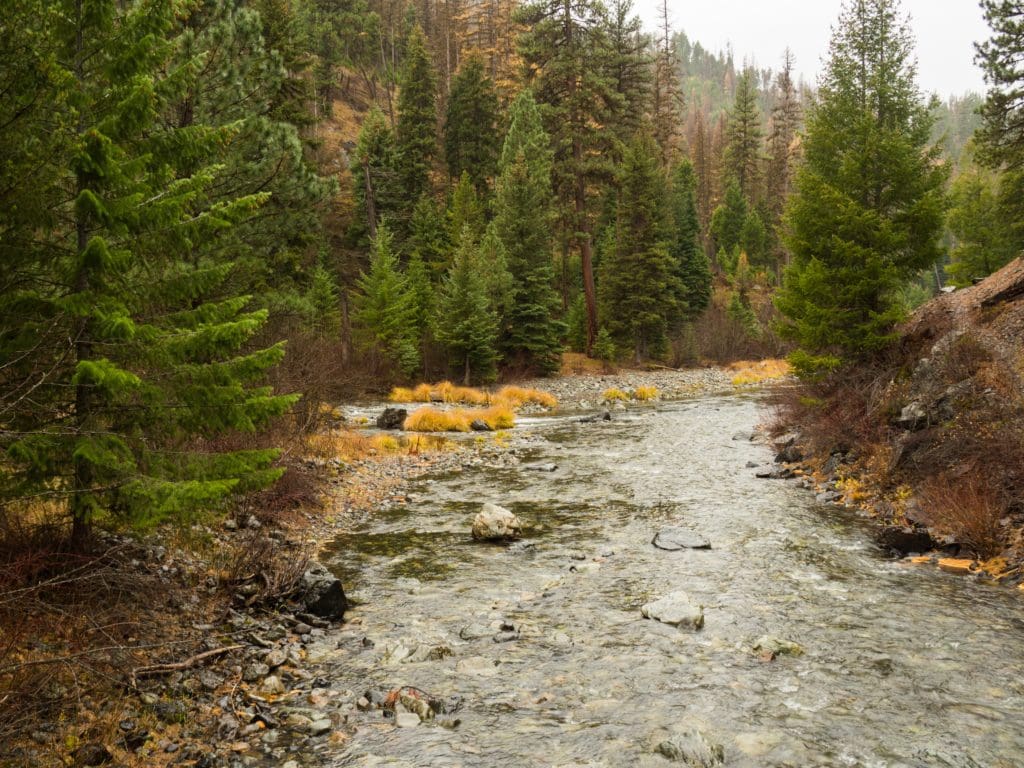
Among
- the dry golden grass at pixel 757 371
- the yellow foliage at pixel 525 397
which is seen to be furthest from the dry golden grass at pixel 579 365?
the dry golden grass at pixel 757 371

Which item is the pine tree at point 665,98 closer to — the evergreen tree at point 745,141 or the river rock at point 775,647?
the evergreen tree at point 745,141

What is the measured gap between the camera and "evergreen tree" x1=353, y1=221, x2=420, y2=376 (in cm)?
3328

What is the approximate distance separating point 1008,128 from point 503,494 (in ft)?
62.3

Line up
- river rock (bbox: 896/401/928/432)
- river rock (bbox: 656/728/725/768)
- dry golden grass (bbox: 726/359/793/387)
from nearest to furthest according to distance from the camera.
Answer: river rock (bbox: 656/728/725/768), river rock (bbox: 896/401/928/432), dry golden grass (bbox: 726/359/793/387)

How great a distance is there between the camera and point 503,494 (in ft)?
43.7

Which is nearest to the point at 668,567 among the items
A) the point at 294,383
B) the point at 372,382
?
the point at 294,383

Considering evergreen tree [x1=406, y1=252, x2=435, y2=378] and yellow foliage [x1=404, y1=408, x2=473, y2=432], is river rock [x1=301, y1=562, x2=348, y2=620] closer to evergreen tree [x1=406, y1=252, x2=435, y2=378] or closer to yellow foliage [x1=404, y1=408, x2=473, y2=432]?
yellow foliage [x1=404, y1=408, x2=473, y2=432]

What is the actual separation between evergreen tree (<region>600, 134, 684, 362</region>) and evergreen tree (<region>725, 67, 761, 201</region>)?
32611 mm

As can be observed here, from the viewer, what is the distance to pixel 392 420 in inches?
849

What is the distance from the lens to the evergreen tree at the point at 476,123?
159 feet

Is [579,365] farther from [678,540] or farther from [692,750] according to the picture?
[692,750]

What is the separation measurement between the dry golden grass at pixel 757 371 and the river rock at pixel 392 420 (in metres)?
23.1

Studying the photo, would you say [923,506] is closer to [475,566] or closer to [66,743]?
[475,566]

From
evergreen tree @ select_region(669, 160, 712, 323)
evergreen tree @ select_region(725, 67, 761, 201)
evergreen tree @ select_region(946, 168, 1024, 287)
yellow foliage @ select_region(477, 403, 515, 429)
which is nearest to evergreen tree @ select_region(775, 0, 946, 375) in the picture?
yellow foliage @ select_region(477, 403, 515, 429)
